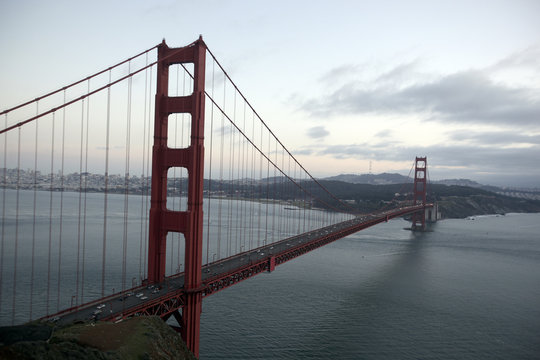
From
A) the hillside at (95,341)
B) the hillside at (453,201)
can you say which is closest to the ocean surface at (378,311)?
the hillside at (95,341)

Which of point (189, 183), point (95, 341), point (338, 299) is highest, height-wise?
point (189, 183)

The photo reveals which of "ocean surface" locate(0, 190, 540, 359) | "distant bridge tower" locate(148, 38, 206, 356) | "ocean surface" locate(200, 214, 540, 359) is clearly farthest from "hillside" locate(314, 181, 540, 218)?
"distant bridge tower" locate(148, 38, 206, 356)

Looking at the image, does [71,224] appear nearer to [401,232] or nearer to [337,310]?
[337,310]

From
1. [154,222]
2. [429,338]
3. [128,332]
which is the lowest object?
[429,338]

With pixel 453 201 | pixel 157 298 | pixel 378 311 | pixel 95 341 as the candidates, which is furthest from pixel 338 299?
pixel 453 201

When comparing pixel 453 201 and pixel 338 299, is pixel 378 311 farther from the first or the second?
pixel 453 201

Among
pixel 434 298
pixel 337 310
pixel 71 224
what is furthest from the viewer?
pixel 71 224

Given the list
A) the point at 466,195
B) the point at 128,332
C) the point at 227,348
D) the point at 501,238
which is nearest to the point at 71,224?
the point at 227,348
